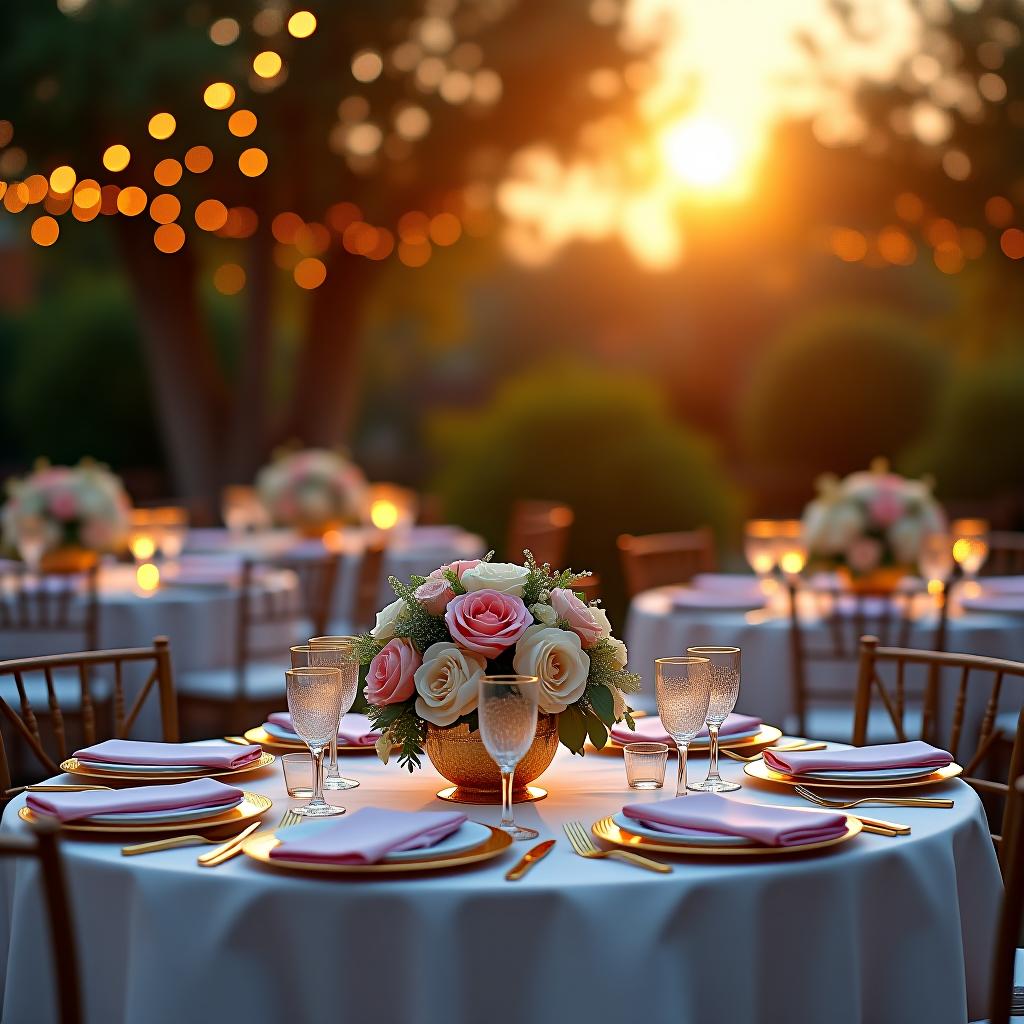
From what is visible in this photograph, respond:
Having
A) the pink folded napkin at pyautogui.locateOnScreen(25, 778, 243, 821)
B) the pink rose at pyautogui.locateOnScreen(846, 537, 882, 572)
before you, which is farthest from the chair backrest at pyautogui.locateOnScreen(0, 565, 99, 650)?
the pink folded napkin at pyautogui.locateOnScreen(25, 778, 243, 821)

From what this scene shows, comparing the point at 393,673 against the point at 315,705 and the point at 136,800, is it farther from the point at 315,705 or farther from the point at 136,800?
the point at 136,800

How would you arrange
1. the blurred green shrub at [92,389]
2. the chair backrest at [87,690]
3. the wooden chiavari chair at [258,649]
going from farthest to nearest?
the blurred green shrub at [92,389]
the wooden chiavari chair at [258,649]
the chair backrest at [87,690]

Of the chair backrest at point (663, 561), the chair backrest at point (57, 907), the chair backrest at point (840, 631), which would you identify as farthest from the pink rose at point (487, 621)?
the chair backrest at point (663, 561)

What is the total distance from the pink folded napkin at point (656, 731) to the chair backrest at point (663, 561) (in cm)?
303

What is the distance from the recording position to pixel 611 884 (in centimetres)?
200

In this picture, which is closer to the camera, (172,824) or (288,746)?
(172,824)

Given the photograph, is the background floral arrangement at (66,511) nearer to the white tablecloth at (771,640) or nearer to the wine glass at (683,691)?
the white tablecloth at (771,640)

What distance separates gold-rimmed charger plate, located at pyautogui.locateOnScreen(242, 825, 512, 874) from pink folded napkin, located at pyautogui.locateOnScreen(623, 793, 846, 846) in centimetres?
23

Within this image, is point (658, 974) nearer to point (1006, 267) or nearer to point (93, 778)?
point (93, 778)

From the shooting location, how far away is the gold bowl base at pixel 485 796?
249 centimetres

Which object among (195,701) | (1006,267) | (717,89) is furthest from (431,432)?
(195,701)

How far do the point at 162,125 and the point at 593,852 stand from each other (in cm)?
859

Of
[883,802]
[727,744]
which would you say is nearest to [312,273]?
[727,744]

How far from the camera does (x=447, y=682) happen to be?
2.36 metres
